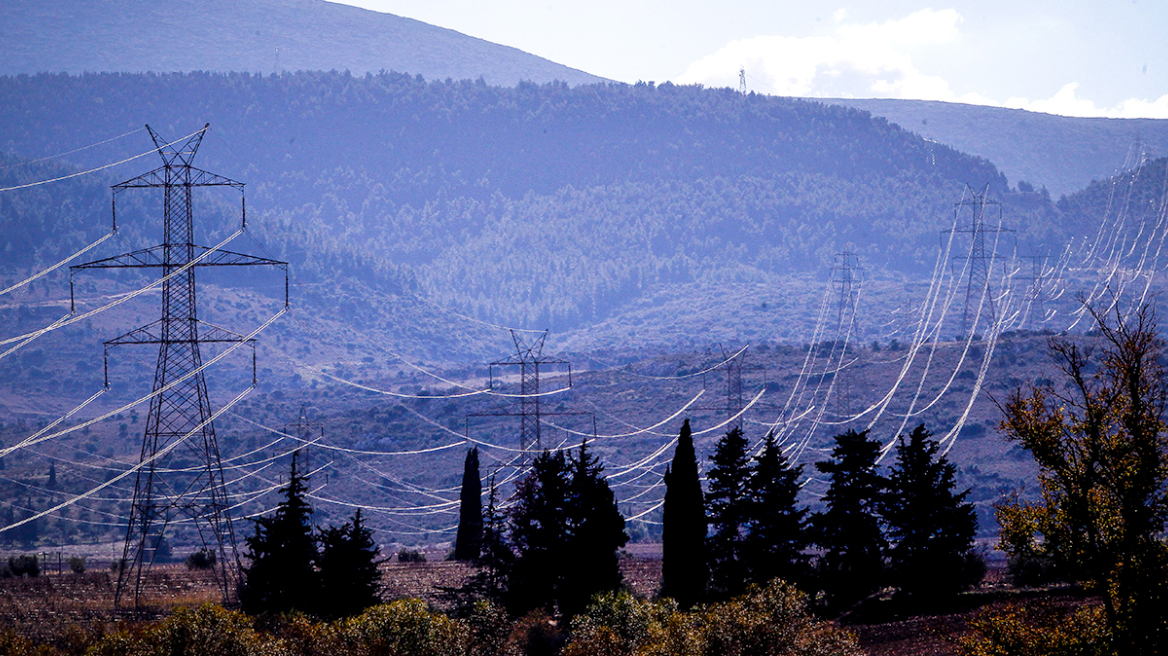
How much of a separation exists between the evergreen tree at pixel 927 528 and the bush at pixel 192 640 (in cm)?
2351

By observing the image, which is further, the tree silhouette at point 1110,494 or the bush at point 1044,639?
the tree silhouette at point 1110,494

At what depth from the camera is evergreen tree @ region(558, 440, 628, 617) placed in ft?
138

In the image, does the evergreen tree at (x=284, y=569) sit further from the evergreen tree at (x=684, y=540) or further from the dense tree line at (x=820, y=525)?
the dense tree line at (x=820, y=525)

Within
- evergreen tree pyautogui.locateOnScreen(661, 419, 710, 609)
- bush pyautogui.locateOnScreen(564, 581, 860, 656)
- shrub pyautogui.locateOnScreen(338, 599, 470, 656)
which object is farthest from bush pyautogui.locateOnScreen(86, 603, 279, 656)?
evergreen tree pyautogui.locateOnScreen(661, 419, 710, 609)

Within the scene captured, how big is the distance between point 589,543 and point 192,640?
58.9 ft

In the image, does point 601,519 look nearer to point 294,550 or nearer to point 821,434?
point 294,550

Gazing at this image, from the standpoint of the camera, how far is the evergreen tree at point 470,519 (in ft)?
211

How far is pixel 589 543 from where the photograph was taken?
43156 millimetres

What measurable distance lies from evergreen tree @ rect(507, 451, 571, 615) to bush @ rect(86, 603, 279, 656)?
15.4m

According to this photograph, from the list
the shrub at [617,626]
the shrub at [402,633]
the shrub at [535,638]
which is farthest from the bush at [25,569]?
the shrub at [617,626]

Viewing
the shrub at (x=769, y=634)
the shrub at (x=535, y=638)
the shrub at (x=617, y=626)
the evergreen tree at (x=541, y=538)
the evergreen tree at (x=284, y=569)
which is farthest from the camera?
the evergreen tree at (x=541, y=538)

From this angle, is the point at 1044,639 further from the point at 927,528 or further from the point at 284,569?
the point at 284,569

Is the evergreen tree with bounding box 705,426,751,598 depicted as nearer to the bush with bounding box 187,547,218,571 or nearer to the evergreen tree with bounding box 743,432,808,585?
the evergreen tree with bounding box 743,432,808,585

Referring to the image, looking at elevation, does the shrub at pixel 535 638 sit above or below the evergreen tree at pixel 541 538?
below
